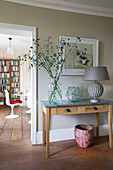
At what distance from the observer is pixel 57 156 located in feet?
7.18

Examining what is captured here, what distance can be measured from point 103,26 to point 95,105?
174 centimetres

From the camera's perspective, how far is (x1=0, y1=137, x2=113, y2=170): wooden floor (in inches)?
76.0

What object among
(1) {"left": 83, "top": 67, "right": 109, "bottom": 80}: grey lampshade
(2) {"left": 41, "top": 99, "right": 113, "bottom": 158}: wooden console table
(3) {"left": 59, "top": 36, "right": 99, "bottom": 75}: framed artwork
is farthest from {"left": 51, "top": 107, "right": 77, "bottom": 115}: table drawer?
(3) {"left": 59, "top": 36, "right": 99, "bottom": 75}: framed artwork

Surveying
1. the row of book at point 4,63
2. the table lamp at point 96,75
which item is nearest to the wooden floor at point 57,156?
the table lamp at point 96,75

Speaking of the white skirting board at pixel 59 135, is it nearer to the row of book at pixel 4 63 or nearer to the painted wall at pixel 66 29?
the painted wall at pixel 66 29

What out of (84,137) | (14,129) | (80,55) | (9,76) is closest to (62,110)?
(84,137)

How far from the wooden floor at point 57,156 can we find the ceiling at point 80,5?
2.59m

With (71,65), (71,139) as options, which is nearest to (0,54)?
(71,65)

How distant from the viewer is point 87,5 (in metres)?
2.74

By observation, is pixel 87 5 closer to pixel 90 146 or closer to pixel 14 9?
pixel 14 9

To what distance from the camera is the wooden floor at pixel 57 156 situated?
193 cm

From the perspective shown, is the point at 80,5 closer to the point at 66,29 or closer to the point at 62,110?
the point at 66,29

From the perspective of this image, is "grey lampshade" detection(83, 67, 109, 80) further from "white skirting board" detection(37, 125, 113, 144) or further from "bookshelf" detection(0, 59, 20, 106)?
"bookshelf" detection(0, 59, 20, 106)

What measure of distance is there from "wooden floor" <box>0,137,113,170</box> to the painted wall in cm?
44
